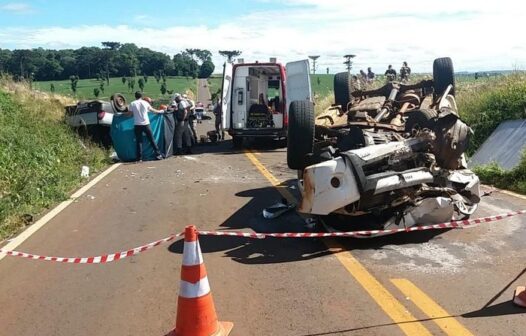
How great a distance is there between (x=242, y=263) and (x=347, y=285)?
3.96 feet

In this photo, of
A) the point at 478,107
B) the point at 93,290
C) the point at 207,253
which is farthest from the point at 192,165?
the point at 93,290

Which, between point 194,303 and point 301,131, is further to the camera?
point 301,131

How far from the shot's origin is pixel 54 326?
171 inches

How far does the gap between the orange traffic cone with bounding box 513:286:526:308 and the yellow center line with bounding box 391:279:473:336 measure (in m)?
0.56

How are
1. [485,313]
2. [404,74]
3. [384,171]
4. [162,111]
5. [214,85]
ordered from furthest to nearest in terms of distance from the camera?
[214,85], [404,74], [162,111], [384,171], [485,313]

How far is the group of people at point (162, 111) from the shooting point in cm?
1441

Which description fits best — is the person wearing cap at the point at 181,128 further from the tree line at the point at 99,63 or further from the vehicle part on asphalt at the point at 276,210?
the tree line at the point at 99,63

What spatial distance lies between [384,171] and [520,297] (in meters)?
2.23

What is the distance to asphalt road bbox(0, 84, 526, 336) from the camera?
13.8ft

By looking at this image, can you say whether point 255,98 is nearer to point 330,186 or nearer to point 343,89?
point 343,89

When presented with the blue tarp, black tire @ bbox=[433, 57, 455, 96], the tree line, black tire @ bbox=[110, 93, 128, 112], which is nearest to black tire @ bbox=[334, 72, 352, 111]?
black tire @ bbox=[433, 57, 455, 96]

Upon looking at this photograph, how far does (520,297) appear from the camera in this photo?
4.35 meters

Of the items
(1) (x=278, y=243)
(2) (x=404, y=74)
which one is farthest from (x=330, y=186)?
(2) (x=404, y=74)

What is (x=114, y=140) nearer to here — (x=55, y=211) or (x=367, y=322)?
(x=55, y=211)
